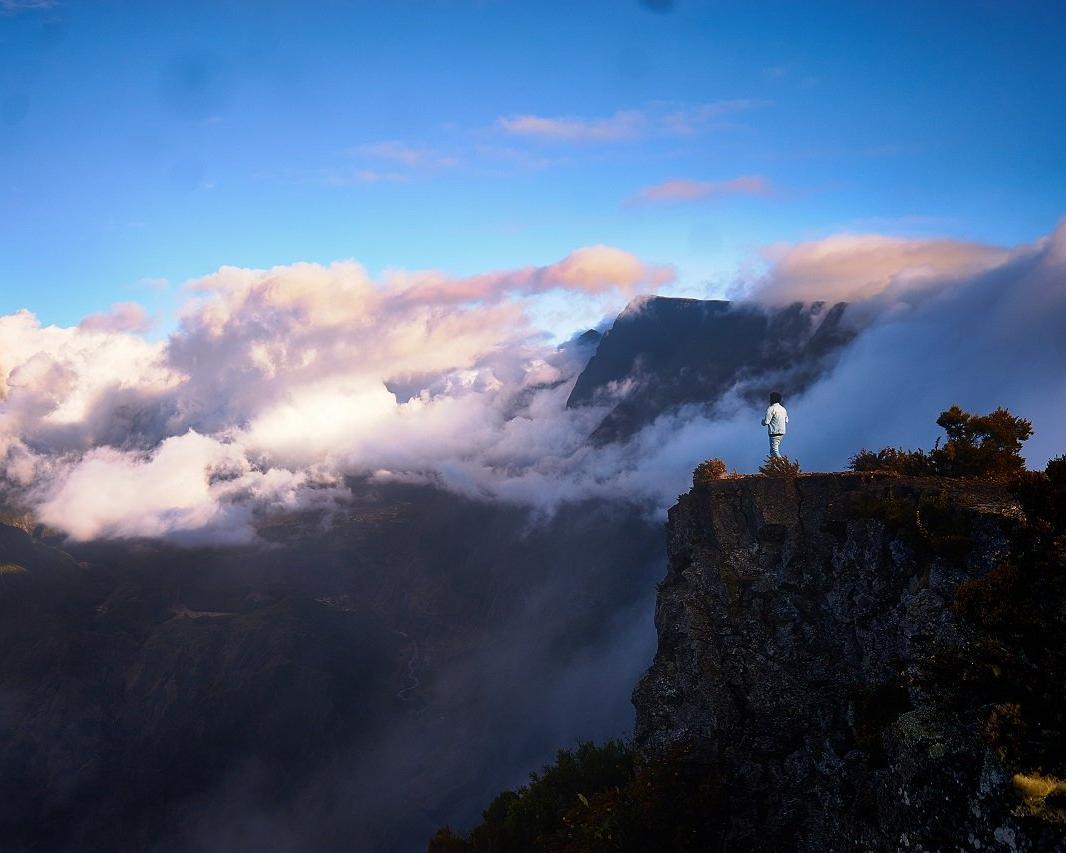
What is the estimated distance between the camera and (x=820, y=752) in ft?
87.8

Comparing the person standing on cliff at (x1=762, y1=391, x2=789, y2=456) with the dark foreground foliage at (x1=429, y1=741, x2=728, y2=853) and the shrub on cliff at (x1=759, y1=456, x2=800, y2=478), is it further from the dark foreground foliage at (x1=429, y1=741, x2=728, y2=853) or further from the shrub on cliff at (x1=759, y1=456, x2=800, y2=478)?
the dark foreground foliage at (x1=429, y1=741, x2=728, y2=853)

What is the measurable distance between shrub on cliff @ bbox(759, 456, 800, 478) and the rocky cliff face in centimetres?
61

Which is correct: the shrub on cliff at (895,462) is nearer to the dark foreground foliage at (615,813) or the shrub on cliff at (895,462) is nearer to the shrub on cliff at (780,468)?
the shrub on cliff at (780,468)

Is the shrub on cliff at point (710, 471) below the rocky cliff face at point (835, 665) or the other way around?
the other way around

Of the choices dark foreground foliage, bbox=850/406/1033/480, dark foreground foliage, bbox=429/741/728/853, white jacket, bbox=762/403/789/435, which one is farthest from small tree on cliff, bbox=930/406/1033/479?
dark foreground foliage, bbox=429/741/728/853

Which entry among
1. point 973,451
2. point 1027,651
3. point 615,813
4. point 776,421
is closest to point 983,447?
point 973,451

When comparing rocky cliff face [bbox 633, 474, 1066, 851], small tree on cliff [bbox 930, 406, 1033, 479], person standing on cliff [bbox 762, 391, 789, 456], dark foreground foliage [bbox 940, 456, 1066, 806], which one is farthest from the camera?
person standing on cliff [bbox 762, 391, 789, 456]

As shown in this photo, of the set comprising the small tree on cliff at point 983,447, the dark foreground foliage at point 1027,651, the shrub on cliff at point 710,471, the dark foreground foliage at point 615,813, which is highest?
the shrub on cliff at point 710,471

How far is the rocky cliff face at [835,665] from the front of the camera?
16766mm

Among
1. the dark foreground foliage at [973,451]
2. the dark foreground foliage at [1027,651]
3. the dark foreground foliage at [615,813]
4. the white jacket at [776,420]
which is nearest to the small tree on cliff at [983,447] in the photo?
the dark foreground foliage at [973,451]

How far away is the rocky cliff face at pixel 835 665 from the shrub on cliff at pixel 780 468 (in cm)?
61

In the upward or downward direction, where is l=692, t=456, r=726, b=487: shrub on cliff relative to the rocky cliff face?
upward

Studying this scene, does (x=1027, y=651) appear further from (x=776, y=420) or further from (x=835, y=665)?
(x=776, y=420)

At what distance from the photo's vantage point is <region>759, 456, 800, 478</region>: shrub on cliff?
109 ft
